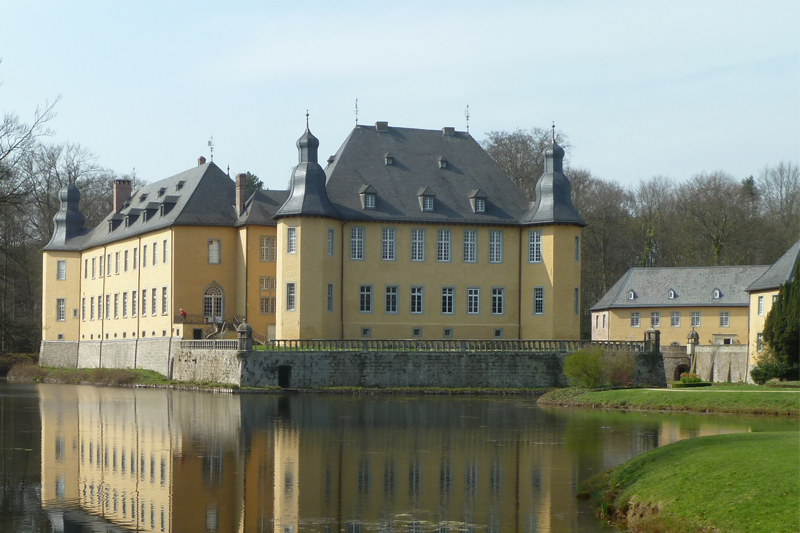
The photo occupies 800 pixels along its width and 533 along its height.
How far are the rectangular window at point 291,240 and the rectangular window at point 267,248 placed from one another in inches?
207

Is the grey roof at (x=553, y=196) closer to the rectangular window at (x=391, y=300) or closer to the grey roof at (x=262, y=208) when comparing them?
the rectangular window at (x=391, y=300)

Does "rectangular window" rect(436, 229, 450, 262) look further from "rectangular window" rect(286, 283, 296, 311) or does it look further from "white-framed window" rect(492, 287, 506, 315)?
"rectangular window" rect(286, 283, 296, 311)

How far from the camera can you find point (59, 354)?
65.2 meters

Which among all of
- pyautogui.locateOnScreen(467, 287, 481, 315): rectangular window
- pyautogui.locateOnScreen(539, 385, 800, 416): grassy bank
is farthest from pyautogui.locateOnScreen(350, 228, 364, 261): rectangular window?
pyautogui.locateOnScreen(539, 385, 800, 416): grassy bank

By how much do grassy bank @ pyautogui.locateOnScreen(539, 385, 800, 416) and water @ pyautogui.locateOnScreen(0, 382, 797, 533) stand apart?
5.55ft

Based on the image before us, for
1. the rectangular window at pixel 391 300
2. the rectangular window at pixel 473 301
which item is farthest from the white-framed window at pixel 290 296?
the rectangular window at pixel 473 301

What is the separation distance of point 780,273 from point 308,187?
72.7 ft

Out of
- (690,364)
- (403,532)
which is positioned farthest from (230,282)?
(403,532)

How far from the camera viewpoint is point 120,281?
61.2 meters

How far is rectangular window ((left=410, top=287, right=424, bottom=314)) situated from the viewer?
2046 inches

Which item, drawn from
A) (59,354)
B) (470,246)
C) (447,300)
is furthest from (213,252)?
(59,354)

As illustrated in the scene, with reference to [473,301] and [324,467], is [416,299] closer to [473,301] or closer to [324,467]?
[473,301]

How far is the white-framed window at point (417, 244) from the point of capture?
52.0 meters

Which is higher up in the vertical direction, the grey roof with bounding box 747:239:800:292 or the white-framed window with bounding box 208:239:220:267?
the white-framed window with bounding box 208:239:220:267
